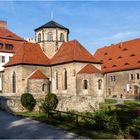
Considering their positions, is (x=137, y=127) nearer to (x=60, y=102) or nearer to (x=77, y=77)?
(x=60, y=102)

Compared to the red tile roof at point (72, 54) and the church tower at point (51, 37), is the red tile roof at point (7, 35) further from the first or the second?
the red tile roof at point (72, 54)

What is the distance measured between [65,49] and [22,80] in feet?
26.4

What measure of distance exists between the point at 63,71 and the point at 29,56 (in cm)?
540

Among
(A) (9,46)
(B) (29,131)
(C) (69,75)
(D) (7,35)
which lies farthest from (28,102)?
(D) (7,35)

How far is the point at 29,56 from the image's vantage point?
141ft

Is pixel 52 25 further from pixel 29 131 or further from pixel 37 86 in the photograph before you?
pixel 29 131

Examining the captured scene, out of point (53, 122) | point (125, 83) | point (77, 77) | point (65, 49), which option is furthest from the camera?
point (125, 83)

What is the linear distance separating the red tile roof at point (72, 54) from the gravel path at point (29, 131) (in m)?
20.8

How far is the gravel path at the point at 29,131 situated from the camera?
15930 mm

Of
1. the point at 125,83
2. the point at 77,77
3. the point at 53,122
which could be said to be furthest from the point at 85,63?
the point at 53,122

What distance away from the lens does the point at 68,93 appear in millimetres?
41656

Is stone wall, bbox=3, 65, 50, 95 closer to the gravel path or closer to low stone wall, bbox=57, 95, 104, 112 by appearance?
low stone wall, bbox=57, 95, 104, 112

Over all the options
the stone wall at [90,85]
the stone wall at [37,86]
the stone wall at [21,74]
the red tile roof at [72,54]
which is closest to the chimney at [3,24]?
the stone wall at [21,74]

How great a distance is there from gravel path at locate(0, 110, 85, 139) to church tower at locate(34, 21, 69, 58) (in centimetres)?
2652
